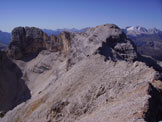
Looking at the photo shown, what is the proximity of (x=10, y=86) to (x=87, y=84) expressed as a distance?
121ft

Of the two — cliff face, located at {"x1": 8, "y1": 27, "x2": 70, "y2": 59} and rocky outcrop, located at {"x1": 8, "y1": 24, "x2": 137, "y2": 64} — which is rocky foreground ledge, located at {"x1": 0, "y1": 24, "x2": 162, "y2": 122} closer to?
rocky outcrop, located at {"x1": 8, "y1": 24, "x2": 137, "y2": 64}

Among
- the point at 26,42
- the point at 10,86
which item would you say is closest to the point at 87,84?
the point at 10,86

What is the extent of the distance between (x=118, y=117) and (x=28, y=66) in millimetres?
54964

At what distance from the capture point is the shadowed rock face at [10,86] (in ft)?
144

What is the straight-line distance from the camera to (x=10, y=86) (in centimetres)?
5019

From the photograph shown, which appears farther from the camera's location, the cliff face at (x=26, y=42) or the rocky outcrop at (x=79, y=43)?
the cliff face at (x=26, y=42)

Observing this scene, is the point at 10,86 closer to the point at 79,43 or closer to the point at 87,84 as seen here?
the point at 79,43

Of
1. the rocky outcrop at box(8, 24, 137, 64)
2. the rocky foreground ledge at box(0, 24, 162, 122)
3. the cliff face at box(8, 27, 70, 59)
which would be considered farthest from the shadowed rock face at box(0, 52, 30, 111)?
the rocky outcrop at box(8, 24, 137, 64)

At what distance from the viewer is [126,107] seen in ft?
38.2

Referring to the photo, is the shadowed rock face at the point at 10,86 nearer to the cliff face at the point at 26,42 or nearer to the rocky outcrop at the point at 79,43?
the cliff face at the point at 26,42

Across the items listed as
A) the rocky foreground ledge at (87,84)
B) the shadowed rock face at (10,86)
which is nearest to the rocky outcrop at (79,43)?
the rocky foreground ledge at (87,84)

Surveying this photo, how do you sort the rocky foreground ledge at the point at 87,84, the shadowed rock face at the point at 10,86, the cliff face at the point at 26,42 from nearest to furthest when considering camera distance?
the rocky foreground ledge at the point at 87,84, the shadowed rock face at the point at 10,86, the cliff face at the point at 26,42

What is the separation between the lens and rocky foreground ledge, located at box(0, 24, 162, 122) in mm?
12416

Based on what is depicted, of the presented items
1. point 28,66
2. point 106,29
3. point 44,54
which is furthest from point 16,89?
point 106,29
